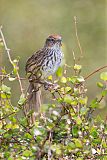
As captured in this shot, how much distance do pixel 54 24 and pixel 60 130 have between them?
814cm

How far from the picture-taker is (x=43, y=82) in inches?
154

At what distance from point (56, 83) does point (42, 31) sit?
25.1ft

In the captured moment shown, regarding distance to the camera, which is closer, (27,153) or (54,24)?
(27,153)

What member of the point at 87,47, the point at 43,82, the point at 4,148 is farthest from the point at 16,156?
the point at 87,47

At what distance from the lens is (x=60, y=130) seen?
3.10 metres

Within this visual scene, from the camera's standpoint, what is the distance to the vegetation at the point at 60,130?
2965 mm

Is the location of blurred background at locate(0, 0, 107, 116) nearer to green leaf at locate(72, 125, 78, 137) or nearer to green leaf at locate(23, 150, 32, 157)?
green leaf at locate(72, 125, 78, 137)

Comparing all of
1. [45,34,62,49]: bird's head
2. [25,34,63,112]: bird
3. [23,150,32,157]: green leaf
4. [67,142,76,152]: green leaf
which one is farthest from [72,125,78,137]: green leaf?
[45,34,62,49]: bird's head

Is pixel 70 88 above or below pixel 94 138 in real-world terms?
above

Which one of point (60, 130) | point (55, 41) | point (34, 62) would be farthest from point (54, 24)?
point (60, 130)

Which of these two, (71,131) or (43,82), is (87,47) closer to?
(43,82)

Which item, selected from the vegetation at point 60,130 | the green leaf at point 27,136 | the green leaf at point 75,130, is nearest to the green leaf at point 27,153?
the vegetation at point 60,130

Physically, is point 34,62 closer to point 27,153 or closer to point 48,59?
point 48,59

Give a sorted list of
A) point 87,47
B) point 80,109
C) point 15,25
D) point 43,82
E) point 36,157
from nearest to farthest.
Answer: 1. point 36,157
2. point 80,109
3. point 43,82
4. point 87,47
5. point 15,25
